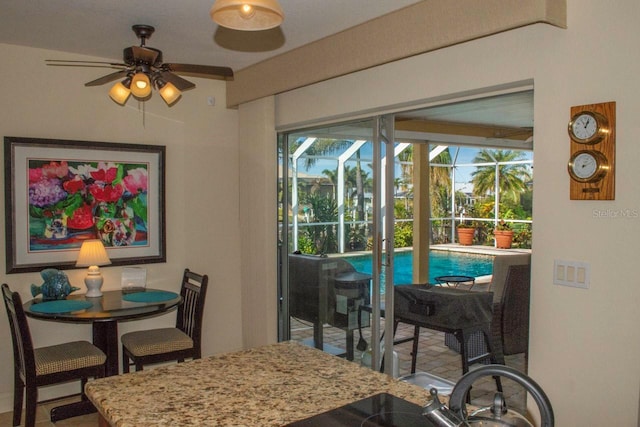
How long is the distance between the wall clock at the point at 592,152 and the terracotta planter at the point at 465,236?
20.1 ft

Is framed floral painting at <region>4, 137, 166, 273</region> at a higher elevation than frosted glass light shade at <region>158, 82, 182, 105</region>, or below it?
below

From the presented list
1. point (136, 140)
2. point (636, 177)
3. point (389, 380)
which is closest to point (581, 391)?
point (636, 177)

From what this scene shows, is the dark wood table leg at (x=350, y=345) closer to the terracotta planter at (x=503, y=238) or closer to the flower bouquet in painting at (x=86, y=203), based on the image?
the flower bouquet in painting at (x=86, y=203)

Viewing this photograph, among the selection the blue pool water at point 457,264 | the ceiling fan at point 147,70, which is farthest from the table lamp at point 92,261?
the blue pool water at point 457,264

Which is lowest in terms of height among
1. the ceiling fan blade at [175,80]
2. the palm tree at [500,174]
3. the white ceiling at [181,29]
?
the palm tree at [500,174]

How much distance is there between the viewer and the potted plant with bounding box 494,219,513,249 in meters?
6.97

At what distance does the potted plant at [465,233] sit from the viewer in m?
8.37

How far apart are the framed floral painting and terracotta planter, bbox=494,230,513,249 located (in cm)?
462

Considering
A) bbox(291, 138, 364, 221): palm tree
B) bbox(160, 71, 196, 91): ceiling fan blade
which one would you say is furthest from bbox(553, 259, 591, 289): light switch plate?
bbox(160, 71, 196, 91): ceiling fan blade

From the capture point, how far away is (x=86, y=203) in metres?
3.92

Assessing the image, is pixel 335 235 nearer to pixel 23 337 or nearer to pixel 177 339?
pixel 177 339

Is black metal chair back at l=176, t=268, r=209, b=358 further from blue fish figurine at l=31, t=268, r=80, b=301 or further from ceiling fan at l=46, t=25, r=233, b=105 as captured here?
ceiling fan at l=46, t=25, r=233, b=105

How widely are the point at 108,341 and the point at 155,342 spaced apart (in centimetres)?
30

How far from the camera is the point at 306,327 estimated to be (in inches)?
169
